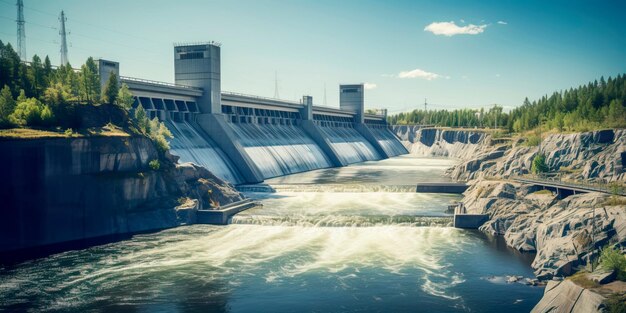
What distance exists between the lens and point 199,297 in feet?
104

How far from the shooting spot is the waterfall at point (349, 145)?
426 feet

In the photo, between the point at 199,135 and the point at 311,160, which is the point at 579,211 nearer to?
the point at 199,135

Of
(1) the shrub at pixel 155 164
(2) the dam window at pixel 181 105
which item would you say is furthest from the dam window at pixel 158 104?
(1) the shrub at pixel 155 164

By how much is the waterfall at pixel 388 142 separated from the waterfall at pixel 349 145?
11.1 metres

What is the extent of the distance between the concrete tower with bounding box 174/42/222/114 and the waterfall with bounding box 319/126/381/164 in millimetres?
44511

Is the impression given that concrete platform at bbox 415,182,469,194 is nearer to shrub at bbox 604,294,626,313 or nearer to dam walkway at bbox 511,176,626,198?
dam walkway at bbox 511,176,626,198

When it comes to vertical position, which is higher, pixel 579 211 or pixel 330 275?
pixel 579 211

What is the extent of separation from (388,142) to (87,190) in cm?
13767

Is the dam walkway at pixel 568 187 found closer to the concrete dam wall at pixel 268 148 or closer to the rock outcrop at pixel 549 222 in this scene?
the rock outcrop at pixel 549 222

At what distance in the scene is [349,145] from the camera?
140 m

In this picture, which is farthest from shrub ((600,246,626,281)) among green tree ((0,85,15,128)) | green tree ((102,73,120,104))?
green tree ((102,73,120,104))

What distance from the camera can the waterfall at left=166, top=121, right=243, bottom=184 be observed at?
72438 mm

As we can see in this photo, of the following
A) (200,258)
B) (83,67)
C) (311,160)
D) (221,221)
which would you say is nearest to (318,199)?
(221,221)

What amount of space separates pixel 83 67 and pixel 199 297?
37.1 m
